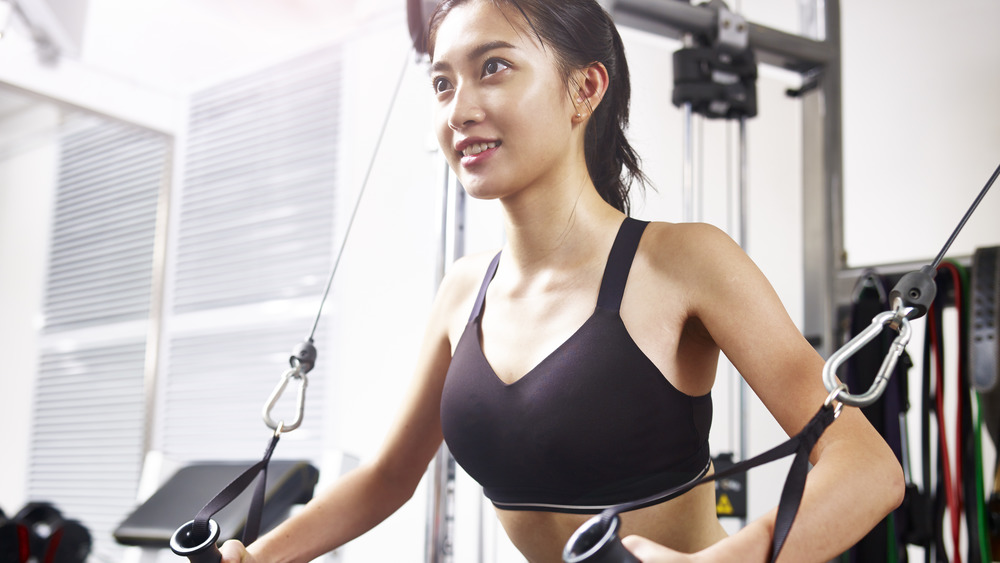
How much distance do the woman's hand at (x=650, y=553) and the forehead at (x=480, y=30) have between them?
0.43 m

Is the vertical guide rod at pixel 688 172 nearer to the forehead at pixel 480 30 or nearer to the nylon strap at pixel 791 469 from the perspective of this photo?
the forehead at pixel 480 30

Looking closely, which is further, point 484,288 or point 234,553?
point 484,288

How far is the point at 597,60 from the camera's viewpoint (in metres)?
0.77

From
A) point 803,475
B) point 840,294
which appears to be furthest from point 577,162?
point 840,294

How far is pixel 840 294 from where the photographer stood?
1312 millimetres

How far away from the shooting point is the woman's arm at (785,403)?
55 centimetres

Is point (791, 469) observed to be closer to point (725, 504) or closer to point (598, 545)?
point (598, 545)

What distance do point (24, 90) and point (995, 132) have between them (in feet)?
8.15

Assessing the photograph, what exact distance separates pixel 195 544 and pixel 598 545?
40 cm

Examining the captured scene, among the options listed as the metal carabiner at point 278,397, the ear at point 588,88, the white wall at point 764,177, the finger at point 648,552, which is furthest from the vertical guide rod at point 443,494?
the finger at point 648,552

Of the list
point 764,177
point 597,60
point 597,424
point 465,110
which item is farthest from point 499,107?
point 764,177

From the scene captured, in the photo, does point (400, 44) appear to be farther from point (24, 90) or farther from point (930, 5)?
point (930, 5)

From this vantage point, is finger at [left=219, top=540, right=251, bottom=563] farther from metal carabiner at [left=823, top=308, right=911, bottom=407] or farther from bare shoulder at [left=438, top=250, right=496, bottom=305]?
metal carabiner at [left=823, top=308, right=911, bottom=407]

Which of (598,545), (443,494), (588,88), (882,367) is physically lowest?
(443,494)
